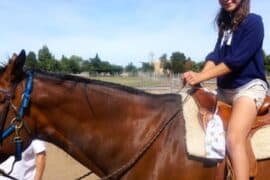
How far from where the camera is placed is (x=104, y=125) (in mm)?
4242

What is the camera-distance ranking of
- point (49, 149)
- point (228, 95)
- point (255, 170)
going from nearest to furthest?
1. point (255, 170)
2. point (228, 95)
3. point (49, 149)

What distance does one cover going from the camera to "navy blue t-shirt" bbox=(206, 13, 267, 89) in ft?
13.3

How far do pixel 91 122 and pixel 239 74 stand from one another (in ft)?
4.49

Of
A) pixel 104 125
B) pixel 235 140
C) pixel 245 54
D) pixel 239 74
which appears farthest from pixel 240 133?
pixel 104 125

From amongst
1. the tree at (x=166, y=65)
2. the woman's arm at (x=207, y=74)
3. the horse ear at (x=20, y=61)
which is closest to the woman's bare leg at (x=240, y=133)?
the woman's arm at (x=207, y=74)

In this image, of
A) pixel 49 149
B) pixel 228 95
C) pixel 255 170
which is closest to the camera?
pixel 255 170

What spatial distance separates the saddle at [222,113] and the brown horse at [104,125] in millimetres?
121

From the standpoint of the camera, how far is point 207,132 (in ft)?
13.2

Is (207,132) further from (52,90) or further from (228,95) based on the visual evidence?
(52,90)

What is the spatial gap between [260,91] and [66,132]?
1.73m

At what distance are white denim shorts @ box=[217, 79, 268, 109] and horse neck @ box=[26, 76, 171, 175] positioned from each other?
2.09 ft

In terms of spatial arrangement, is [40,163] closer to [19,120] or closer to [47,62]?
[19,120]

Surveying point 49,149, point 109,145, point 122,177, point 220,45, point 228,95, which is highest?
point 220,45

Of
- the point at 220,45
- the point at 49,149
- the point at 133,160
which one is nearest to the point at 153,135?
the point at 133,160
